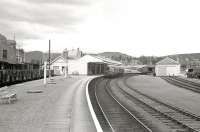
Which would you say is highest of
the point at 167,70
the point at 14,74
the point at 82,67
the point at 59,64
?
the point at 59,64

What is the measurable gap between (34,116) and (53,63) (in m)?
68.1

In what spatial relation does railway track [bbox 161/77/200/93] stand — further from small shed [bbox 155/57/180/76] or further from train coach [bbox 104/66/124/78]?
small shed [bbox 155/57/180/76]

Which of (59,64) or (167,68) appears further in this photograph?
(167,68)

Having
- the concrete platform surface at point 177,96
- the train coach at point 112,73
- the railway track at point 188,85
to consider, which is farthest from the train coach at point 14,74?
the train coach at point 112,73

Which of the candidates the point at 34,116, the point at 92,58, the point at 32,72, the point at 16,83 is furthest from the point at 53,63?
the point at 34,116

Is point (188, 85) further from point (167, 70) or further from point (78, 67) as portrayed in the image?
point (167, 70)

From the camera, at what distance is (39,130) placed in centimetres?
1157

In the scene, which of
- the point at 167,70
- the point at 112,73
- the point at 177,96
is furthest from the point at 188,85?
the point at 167,70

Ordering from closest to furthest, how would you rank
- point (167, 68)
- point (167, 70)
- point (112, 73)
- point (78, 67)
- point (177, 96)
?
1. point (177, 96)
2. point (78, 67)
3. point (112, 73)
4. point (167, 68)
5. point (167, 70)

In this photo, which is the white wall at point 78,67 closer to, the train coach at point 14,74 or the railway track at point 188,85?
the train coach at point 14,74

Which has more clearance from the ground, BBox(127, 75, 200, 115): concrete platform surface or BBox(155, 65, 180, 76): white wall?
BBox(155, 65, 180, 76): white wall

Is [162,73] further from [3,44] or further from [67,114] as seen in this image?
[67,114]

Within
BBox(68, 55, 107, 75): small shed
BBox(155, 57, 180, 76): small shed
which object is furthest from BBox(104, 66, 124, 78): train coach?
BBox(155, 57, 180, 76): small shed

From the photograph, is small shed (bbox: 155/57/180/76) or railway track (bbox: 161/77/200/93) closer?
railway track (bbox: 161/77/200/93)
